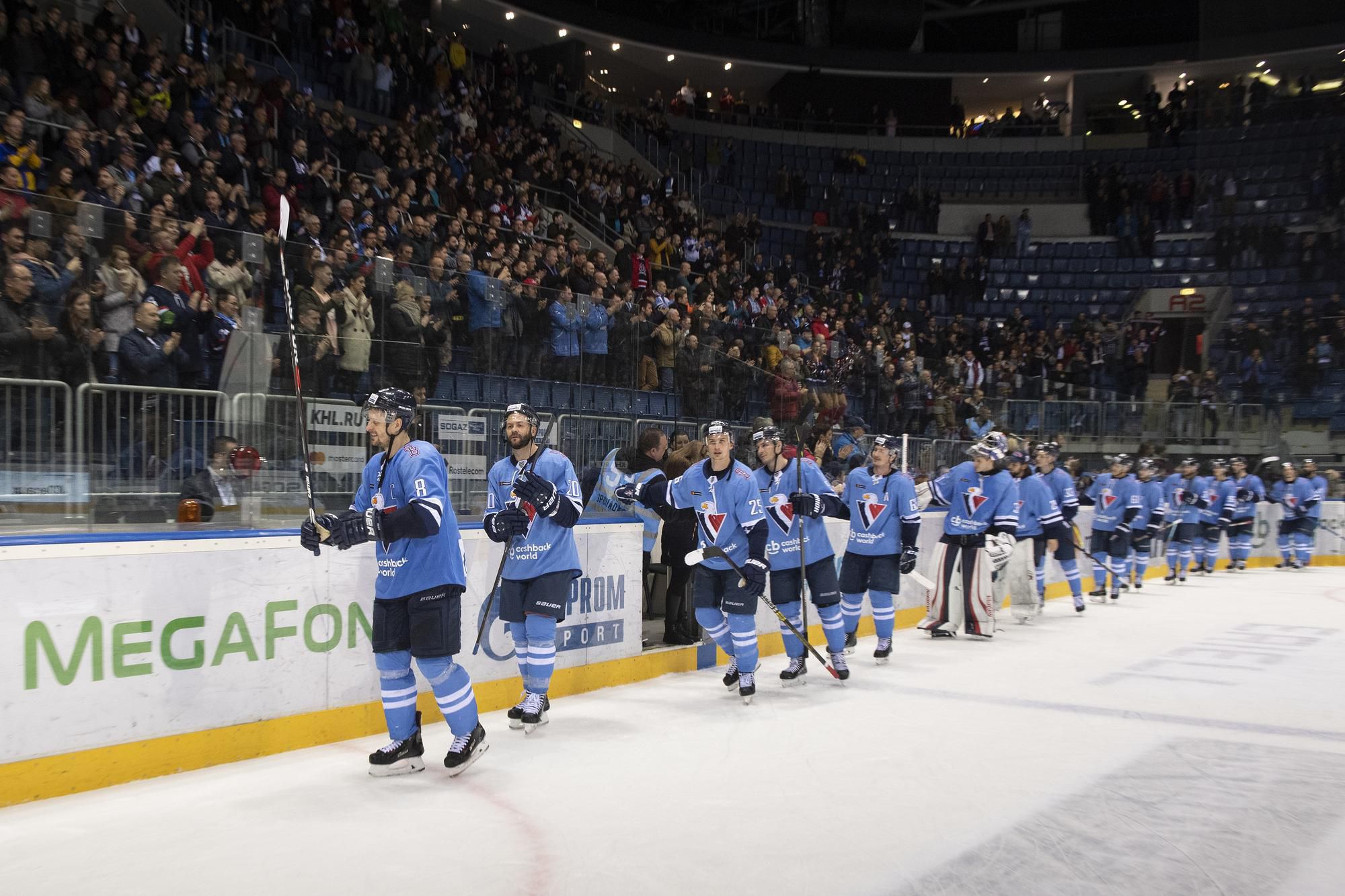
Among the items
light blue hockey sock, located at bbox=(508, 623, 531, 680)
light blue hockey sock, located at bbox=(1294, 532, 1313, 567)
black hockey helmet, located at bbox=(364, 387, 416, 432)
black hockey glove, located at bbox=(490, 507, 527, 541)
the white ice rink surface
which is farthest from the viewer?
light blue hockey sock, located at bbox=(1294, 532, 1313, 567)

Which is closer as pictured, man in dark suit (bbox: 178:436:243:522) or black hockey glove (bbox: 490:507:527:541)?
man in dark suit (bbox: 178:436:243:522)

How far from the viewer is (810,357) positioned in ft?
39.4

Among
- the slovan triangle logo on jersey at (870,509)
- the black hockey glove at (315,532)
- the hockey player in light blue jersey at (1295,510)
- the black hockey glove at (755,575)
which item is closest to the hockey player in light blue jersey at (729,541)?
the black hockey glove at (755,575)

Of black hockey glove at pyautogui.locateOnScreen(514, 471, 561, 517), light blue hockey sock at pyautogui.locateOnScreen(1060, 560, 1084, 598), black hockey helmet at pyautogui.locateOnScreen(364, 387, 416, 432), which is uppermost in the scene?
black hockey helmet at pyautogui.locateOnScreen(364, 387, 416, 432)

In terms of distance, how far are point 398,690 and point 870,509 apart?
4.37 meters

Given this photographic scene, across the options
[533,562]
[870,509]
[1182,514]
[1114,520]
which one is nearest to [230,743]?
[533,562]

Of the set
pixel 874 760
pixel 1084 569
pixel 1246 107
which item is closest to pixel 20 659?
pixel 874 760

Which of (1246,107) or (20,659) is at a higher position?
(1246,107)

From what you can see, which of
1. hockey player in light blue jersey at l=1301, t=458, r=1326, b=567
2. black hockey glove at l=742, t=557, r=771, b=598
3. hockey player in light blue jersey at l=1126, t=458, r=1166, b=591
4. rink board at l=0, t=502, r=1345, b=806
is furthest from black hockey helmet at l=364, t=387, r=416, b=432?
hockey player in light blue jersey at l=1301, t=458, r=1326, b=567

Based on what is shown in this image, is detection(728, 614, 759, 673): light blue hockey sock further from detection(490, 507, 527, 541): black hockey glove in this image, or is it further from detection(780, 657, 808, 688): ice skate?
detection(490, 507, 527, 541): black hockey glove

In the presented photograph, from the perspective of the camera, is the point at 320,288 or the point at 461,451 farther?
the point at 461,451

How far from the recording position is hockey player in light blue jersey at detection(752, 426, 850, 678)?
24.5 feet

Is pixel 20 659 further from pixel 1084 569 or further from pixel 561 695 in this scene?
pixel 1084 569

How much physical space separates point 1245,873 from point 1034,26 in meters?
28.0
